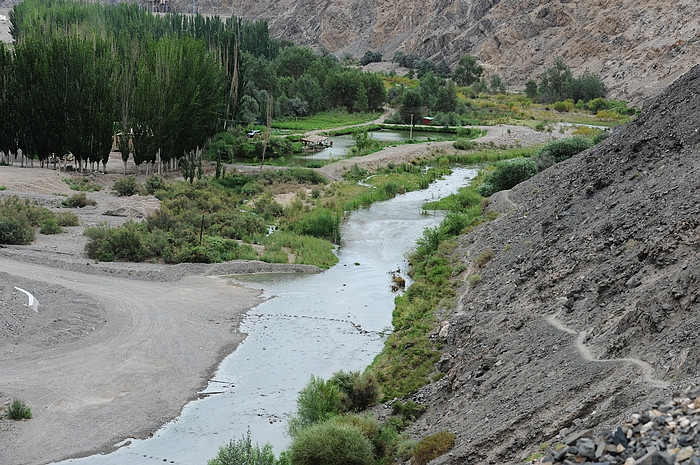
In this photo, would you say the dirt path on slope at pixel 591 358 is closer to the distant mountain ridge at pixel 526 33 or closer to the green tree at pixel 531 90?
the distant mountain ridge at pixel 526 33

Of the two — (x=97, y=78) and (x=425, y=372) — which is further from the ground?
(x=97, y=78)

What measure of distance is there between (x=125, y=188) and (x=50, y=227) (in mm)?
12595

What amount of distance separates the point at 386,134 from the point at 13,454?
3171 inches

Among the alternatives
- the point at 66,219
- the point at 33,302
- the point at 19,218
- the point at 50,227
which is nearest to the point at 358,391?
the point at 33,302

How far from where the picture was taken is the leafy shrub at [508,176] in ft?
173

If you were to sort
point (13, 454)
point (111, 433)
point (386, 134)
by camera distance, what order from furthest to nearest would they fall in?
point (386, 134), point (111, 433), point (13, 454)

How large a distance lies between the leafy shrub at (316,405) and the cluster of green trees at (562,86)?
99.6m

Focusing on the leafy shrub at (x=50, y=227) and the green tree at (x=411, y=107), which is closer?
the leafy shrub at (x=50, y=227)

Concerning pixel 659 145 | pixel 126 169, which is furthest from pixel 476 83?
pixel 659 145

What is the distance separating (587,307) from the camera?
22094 mm

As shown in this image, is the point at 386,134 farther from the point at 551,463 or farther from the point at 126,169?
the point at 551,463

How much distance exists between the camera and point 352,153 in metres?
81.2

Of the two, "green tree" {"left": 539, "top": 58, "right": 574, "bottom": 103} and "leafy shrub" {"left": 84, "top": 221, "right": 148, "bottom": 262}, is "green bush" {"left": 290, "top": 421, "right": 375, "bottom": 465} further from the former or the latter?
"green tree" {"left": 539, "top": 58, "right": 574, "bottom": 103}

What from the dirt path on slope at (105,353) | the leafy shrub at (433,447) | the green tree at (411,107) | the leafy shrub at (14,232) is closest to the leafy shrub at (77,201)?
the leafy shrub at (14,232)
